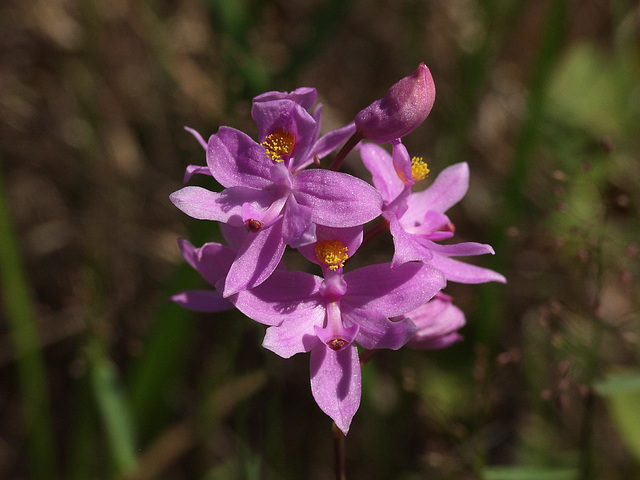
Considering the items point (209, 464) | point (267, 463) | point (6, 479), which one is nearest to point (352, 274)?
point (267, 463)

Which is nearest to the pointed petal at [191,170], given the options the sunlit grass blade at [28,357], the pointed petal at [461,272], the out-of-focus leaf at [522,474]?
the pointed petal at [461,272]

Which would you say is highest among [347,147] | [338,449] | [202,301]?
[347,147]

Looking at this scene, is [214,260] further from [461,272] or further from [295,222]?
[461,272]

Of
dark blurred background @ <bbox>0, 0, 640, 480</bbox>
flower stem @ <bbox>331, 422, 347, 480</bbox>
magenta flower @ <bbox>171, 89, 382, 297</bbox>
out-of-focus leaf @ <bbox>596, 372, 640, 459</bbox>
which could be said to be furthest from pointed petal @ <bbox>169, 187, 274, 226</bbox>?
out-of-focus leaf @ <bbox>596, 372, 640, 459</bbox>

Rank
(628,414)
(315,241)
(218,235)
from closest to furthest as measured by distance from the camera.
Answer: (315,241), (628,414), (218,235)

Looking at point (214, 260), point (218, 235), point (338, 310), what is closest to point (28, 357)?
point (218, 235)

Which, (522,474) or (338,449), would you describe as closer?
(338,449)

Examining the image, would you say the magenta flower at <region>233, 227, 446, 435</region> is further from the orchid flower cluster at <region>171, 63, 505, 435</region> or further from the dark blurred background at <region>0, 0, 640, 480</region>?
the dark blurred background at <region>0, 0, 640, 480</region>

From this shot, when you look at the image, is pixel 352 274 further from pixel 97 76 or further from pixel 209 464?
pixel 97 76

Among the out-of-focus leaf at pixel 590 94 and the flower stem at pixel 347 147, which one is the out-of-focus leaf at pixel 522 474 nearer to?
the flower stem at pixel 347 147
